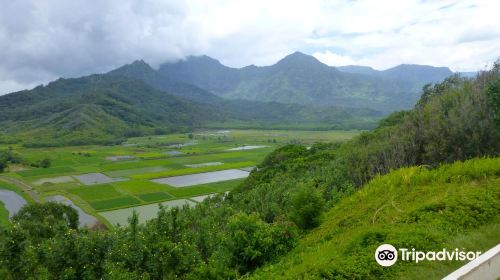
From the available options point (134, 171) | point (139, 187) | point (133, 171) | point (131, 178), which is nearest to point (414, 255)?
point (139, 187)

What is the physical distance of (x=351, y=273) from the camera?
6.49 m

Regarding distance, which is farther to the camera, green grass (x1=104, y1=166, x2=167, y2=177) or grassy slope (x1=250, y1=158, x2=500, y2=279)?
green grass (x1=104, y1=166, x2=167, y2=177)

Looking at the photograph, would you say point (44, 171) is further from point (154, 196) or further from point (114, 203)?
point (154, 196)

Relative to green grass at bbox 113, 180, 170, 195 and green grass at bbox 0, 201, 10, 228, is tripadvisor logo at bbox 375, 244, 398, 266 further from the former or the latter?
green grass at bbox 113, 180, 170, 195

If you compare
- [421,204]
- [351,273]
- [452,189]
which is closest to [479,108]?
[452,189]

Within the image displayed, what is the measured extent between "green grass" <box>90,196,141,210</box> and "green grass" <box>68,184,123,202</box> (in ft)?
7.18

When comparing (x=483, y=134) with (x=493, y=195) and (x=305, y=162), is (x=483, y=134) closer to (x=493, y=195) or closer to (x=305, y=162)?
(x=493, y=195)

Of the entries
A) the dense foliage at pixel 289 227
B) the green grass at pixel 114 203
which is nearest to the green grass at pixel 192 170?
the green grass at pixel 114 203

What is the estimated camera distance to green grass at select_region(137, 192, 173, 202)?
48.3m

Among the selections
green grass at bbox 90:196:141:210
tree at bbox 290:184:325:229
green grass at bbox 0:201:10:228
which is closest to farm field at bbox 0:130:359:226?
green grass at bbox 90:196:141:210

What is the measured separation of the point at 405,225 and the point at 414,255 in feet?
4.55

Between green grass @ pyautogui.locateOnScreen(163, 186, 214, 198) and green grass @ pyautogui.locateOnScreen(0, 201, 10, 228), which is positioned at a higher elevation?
green grass @ pyautogui.locateOnScreen(0, 201, 10, 228)

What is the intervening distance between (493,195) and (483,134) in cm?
809

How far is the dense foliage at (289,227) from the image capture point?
337 inches
